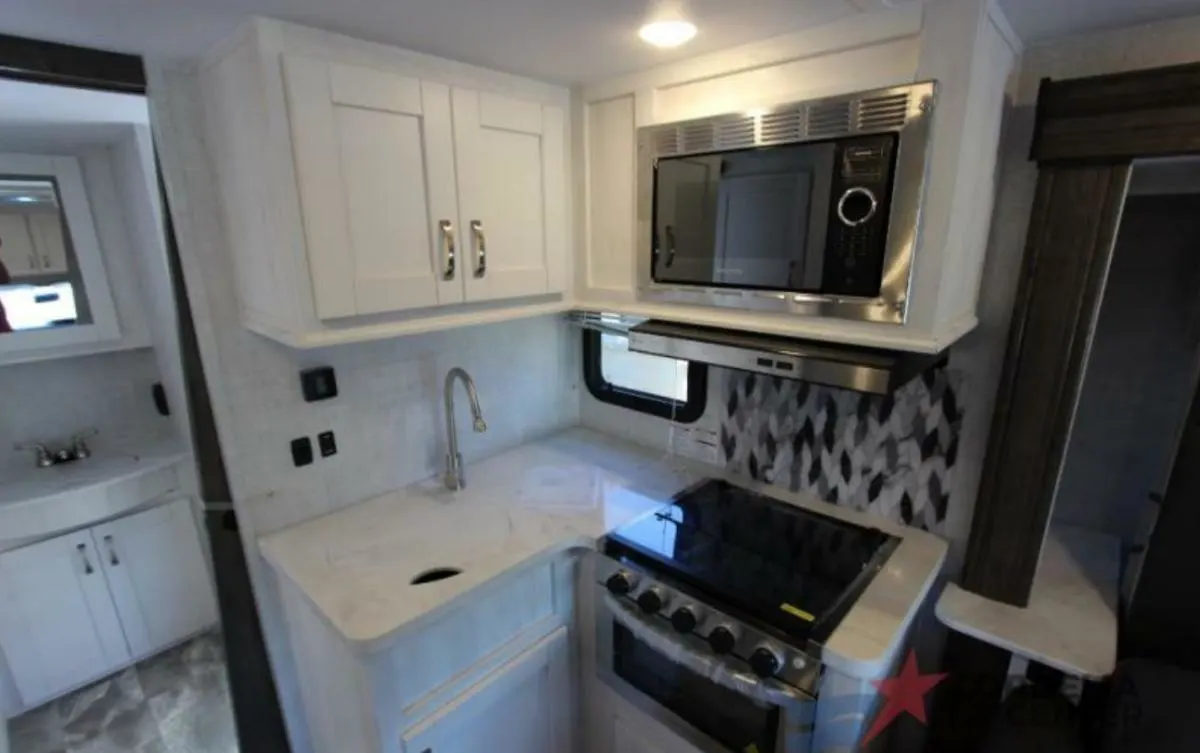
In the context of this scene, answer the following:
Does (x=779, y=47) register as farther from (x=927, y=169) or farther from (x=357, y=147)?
(x=357, y=147)

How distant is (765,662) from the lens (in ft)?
3.83

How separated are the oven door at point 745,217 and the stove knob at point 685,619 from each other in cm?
81

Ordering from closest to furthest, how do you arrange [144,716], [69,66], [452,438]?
[69,66] < [452,438] < [144,716]

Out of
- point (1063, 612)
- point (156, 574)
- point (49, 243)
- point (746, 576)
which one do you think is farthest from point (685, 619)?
point (49, 243)

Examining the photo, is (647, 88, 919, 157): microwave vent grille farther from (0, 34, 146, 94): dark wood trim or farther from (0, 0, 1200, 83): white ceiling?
(0, 34, 146, 94): dark wood trim

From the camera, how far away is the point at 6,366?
2150 mm

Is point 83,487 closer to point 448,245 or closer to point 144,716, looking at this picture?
point 144,716

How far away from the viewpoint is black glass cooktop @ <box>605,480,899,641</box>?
4.14ft

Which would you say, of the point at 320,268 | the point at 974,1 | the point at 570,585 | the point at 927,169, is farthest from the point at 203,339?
the point at 974,1

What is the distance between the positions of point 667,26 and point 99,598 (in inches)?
117

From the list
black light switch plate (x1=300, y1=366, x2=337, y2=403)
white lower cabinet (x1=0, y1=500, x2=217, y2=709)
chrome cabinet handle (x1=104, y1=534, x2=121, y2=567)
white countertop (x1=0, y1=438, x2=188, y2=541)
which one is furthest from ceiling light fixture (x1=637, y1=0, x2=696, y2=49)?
chrome cabinet handle (x1=104, y1=534, x2=121, y2=567)

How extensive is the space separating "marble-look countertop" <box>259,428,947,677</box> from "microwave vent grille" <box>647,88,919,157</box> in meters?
1.05

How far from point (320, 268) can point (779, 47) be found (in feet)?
3.79

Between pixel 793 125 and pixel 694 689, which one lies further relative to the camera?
pixel 694 689
